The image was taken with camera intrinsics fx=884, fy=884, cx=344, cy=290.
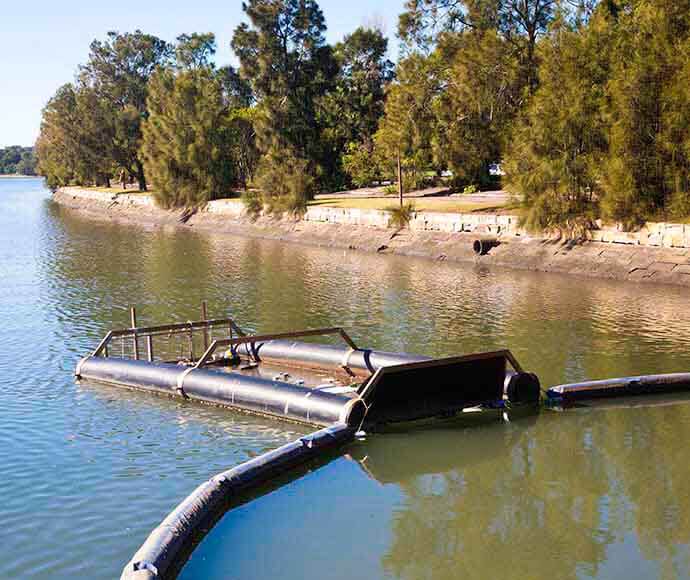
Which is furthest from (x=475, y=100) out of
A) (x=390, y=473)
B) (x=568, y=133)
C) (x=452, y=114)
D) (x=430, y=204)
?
(x=390, y=473)

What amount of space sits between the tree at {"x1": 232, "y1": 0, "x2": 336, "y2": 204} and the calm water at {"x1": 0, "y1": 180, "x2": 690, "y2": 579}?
4269 centimetres

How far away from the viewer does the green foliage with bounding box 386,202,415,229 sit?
5147 centimetres

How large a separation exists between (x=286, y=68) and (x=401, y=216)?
2754 cm

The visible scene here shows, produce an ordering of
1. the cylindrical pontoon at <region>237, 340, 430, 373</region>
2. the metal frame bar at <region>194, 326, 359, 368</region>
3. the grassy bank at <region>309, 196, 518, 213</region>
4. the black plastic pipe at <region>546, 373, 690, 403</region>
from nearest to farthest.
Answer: the black plastic pipe at <region>546, 373, 690, 403</region>
the metal frame bar at <region>194, 326, 359, 368</region>
the cylindrical pontoon at <region>237, 340, 430, 373</region>
the grassy bank at <region>309, 196, 518, 213</region>

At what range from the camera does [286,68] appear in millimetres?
73688

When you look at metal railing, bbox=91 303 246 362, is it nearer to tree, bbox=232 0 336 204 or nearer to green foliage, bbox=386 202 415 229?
green foliage, bbox=386 202 415 229

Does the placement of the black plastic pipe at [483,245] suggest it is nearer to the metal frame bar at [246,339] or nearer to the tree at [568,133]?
the tree at [568,133]

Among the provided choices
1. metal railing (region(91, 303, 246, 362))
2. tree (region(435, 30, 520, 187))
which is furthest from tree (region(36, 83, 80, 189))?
metal railing (region(91, 303, 246, 362))

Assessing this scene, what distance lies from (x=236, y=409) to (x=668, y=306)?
60.6ft

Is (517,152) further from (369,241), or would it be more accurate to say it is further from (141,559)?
(141,559)

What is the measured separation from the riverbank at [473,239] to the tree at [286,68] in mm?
7286

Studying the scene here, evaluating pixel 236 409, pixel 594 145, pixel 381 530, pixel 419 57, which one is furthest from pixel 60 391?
pixel 419 57

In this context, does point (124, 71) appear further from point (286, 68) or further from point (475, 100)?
point (475, 100)

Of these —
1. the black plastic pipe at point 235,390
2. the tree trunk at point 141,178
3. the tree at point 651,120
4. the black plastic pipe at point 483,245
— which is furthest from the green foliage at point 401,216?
the tree trunk at point 141,178
